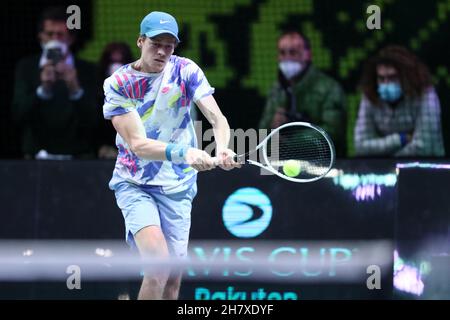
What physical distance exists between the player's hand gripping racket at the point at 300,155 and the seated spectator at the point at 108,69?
147cm

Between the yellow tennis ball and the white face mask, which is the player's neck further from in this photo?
the white face mask

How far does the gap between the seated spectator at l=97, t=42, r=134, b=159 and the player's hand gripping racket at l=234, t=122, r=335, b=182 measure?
1467 millimetres

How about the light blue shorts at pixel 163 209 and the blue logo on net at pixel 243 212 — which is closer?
the light blue shorts at pixel 163 209

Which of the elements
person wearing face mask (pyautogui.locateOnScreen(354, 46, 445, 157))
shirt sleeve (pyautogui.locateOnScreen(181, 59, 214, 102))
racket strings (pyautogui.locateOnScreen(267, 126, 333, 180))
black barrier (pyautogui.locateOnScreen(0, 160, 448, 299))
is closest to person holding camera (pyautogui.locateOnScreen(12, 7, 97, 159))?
black barrier (pyautogui.locateOnScreen(0, 160, 448, 299))

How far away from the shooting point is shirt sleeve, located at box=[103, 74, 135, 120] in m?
8.48

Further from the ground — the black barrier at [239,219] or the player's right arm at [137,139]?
the player's right arm at [137,139]

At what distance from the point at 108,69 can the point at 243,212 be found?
4.60 feet

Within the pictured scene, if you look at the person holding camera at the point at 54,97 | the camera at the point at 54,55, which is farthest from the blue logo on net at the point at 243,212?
the camera at the point at 54,55

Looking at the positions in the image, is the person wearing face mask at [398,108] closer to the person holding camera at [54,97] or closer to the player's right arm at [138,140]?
the person holding camera at [54,97]

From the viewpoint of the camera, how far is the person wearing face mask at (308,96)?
406 inches

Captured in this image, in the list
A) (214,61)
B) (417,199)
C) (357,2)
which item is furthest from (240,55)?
(417,199)

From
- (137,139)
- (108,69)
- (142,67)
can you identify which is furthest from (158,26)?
(108,69)

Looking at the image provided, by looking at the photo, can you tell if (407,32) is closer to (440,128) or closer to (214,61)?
(440,128)
